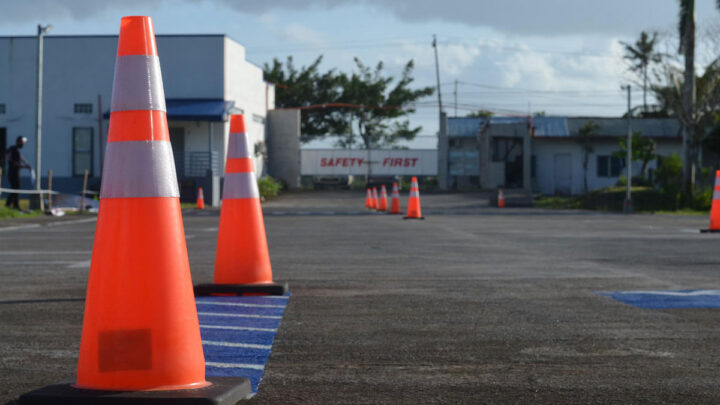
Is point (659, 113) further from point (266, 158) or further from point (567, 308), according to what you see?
point (567, 308)

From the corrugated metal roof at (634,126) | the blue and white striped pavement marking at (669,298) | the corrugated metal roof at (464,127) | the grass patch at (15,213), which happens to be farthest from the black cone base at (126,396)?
the corrugated metal roof at (464,127)

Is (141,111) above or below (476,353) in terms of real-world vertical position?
above

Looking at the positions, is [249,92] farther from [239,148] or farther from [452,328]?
[452,328]

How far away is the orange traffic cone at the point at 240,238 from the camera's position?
7391 millimetres

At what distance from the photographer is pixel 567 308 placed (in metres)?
6.74

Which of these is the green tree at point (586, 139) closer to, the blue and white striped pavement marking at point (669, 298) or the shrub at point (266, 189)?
the shrub at point (266, 189)

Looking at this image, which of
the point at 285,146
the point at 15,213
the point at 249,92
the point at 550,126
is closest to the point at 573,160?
the point at 550,126

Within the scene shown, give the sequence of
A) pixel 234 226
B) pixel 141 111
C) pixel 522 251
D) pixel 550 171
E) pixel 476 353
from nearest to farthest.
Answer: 1. pixel 141 111
2. pixel 476 353
3. pixel 234 226
4. pixel 522 251
5. pixel 550 171

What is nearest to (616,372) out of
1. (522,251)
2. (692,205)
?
(522,251)

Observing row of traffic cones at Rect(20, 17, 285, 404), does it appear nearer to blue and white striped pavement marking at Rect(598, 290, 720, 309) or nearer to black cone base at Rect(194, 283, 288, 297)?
black cone base at Rect(194, 283, 288, 297)

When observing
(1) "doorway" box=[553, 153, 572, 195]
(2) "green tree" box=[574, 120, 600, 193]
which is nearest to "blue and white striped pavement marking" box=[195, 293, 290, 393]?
(2) "green tree" box=[574, 120, 600, 193]

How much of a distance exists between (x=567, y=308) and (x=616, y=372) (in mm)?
2300

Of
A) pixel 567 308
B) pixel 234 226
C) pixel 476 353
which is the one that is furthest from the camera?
pixel 234 226

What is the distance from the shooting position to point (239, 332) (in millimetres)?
5629
